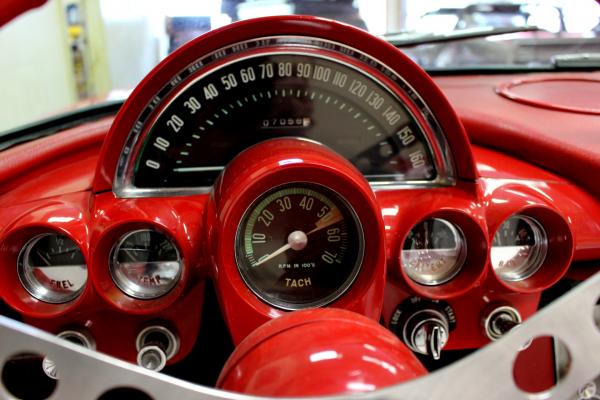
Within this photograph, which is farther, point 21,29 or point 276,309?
point 21,29

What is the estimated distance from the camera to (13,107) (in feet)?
13.0

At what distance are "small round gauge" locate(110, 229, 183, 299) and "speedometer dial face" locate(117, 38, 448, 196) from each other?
0.09 m

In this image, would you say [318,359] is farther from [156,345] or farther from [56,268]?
[56,268]

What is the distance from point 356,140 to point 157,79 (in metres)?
0.35

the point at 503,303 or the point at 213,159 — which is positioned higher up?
the point at 213,159

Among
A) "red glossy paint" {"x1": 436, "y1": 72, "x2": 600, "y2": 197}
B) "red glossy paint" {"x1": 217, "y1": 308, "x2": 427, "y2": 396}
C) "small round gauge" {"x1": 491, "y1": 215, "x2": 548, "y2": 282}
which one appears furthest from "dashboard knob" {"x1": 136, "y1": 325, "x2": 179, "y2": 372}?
"red glossy paint" {"x1": 436, "y1": 72, "x2": 600, "y2": 197}

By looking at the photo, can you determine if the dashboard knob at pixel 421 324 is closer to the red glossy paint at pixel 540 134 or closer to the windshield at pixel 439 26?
the red glossy paint at pixel 540 134

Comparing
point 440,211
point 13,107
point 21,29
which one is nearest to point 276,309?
point 440,211

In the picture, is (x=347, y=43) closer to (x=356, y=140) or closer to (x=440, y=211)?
(x=356, y=140)

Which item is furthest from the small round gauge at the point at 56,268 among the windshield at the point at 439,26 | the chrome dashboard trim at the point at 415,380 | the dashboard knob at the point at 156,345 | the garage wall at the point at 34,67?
the garage wall at the point at 34,67

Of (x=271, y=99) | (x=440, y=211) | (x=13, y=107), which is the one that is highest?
(x=271, y=99)

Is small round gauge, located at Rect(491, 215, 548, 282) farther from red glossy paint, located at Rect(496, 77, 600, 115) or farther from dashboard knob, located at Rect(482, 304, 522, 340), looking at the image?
red glossy paint, located at Rect(496, 77, 600, 115)

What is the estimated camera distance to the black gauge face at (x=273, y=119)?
104cm

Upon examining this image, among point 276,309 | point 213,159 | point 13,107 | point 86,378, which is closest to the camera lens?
point 86,378
